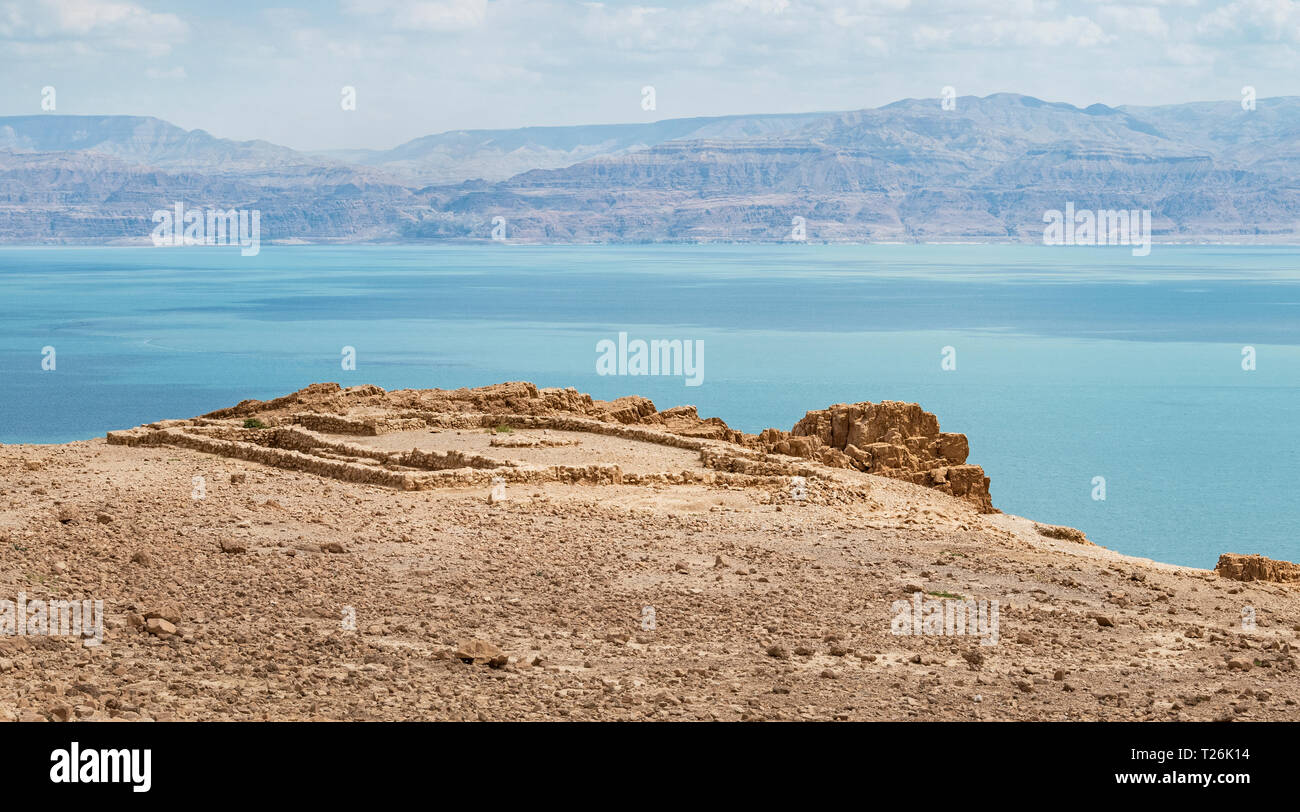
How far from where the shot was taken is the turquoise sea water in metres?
55.8

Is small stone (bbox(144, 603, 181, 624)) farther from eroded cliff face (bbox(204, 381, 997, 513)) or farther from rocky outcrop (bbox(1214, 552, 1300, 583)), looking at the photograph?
eroded cliff face (bbox(204, 381, 997, 513))

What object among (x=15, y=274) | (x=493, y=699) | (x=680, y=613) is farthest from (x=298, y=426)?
(x=15, y=274)

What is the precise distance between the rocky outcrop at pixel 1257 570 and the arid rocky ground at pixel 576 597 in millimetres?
908

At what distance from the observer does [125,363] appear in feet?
284

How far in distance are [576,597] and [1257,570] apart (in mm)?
9401

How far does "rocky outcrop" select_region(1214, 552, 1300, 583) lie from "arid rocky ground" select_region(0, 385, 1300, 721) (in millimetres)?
908


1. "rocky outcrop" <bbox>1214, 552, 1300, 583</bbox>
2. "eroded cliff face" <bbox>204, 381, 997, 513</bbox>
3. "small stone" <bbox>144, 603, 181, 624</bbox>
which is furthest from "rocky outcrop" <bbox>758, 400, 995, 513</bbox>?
"small stone" <bbox>144, 603, 181, 624</bbox>

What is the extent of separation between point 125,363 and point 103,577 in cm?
7911

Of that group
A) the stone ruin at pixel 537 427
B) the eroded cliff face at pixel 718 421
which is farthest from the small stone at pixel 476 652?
the eroded cliff face at pixel 718 421

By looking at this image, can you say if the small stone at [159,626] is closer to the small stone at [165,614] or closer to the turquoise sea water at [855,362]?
the small stone at [165,614]

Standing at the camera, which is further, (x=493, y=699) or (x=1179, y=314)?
(x=1179, y=314)

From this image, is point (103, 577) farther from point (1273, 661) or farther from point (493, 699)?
point (1273, 661)
